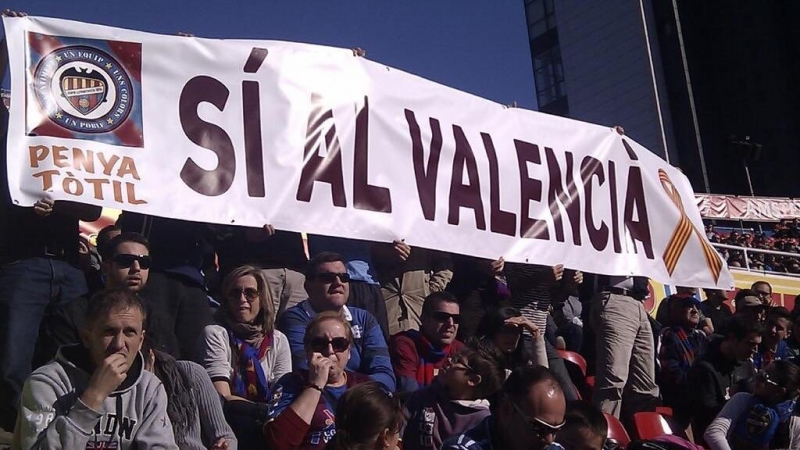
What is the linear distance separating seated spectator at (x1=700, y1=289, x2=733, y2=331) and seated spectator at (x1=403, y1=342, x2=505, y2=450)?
17.8ft

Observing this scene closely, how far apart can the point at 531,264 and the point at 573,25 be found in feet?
120

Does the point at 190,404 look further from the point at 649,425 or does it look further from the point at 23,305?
the point at 649,425

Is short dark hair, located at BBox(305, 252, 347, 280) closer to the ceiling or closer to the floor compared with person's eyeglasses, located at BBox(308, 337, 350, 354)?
closer to the ceiling

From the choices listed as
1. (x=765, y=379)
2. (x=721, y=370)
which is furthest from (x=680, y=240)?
(x=765, y=379)

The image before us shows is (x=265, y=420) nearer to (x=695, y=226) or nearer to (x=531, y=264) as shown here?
(x=531, y=264)

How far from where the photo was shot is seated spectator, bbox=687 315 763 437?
717cm

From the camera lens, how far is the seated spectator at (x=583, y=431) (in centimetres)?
455

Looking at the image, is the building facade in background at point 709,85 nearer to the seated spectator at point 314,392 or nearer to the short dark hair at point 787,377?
the short dark hair at point 787,377

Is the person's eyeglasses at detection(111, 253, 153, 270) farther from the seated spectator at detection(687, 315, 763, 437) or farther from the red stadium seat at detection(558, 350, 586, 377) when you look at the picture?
the seated spectator at detection(687, 315, 763, 437)

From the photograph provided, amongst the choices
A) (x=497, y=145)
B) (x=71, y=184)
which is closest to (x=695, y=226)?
(x=497, y=145)

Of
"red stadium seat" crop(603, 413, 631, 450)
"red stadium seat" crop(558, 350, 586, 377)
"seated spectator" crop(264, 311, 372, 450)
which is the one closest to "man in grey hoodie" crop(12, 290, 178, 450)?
"seated spectator" crop(264, 311, 372, 450)

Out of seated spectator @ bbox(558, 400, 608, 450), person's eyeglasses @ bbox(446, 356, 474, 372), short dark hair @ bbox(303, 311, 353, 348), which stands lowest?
seated spectator @ bbox(558, 400, 608, 450)

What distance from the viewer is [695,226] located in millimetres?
8516

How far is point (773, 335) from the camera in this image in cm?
822
